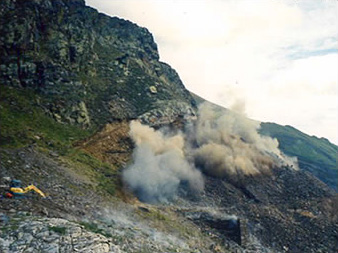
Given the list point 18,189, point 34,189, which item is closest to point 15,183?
point 18,189

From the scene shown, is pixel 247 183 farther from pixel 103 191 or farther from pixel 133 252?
pixel 133 252

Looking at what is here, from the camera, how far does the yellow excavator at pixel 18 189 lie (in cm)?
2700

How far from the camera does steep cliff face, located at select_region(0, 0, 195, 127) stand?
51.8 m

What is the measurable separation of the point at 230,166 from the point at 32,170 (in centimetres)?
3220

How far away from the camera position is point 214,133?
67.9 metres

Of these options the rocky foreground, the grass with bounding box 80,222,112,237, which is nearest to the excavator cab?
the rocky foreground

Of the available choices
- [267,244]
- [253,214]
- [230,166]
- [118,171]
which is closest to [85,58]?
[118,171]

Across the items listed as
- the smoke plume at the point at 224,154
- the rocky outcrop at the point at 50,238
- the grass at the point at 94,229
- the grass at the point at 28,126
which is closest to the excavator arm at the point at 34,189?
the grass at the point at 94,229

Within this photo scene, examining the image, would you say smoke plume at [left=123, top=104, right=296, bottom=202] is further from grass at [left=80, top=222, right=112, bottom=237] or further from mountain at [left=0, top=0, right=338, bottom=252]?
grass at [left=80, top=222, right=112, bottom=237]

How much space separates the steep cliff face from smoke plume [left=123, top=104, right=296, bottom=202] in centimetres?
620

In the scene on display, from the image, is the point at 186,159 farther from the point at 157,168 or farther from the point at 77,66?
the point at 77,66

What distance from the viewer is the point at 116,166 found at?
157 ft

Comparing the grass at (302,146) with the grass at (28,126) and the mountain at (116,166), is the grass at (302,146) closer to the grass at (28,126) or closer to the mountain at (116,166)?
the mountain at (116,166)

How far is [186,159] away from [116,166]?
12907mm
